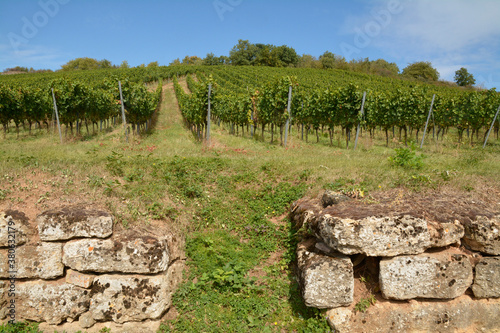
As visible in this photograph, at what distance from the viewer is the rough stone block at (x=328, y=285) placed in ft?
16.5

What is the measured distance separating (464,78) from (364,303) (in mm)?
77992

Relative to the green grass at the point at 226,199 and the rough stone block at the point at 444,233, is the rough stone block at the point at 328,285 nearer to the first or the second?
the green grass at the point at 226,199

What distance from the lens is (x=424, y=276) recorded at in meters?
5.12

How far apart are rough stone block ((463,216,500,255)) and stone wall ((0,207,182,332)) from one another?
19.9 feet

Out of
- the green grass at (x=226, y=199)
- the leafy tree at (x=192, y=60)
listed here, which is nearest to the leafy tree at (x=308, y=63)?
the leafy tree at (x=192, y=60)

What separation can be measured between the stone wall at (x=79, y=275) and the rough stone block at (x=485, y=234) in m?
6.08

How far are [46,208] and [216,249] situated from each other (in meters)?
3.76

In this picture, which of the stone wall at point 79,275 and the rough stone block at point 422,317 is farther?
the stone wall at point 79,275

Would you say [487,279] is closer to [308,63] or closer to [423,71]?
[423,71]

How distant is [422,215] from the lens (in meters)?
5.40

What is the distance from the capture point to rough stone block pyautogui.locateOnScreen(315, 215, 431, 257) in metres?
5.00

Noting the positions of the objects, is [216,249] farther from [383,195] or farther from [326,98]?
[326,98]

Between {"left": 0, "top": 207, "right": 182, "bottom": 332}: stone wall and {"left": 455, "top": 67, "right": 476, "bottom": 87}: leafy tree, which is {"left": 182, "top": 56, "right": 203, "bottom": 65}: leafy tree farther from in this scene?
{"left": 0, "top": 207, "right": 182, "bottom": 332}: stone wall

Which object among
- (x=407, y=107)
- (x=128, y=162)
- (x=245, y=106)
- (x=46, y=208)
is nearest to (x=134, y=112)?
(x=245, y=106)
